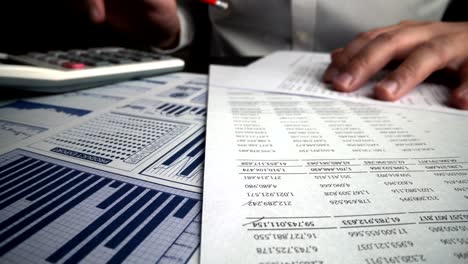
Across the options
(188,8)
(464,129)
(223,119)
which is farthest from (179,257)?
Answer: (188,8)

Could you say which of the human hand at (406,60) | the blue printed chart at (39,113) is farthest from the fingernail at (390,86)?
the blue printed chart at (39,113)

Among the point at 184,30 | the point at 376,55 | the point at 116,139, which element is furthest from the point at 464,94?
the point at 184,30

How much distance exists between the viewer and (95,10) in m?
0.47

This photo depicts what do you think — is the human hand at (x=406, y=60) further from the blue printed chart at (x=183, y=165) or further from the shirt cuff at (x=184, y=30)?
the shirt cuff at (x=184, y=30)

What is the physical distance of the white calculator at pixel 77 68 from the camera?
1.01ft

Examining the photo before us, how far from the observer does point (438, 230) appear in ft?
0.47

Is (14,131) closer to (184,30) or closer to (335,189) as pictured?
(335,189)

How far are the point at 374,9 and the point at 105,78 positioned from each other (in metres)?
0.54

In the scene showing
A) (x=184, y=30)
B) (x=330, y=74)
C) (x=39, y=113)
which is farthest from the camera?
(x=184, y=30)

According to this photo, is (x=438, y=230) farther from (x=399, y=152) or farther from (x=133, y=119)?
(x=133, y=119)

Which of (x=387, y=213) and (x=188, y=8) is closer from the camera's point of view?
(x=387, y=213)

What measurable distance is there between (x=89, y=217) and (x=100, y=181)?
0.03 m

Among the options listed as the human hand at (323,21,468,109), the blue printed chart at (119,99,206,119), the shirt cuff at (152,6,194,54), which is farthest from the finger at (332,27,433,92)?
the shirt cuff at (152,6,194,54)

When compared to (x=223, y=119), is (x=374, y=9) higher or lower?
higher
